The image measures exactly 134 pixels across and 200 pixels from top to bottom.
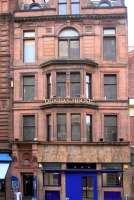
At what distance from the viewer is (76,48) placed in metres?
38.3

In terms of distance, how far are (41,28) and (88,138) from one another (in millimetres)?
9158

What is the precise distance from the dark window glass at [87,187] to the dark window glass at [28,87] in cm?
742

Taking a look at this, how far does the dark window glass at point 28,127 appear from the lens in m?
38.2

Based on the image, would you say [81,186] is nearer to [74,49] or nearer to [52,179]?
[52,179]

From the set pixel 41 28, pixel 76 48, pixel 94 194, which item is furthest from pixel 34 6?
pixel 94 194

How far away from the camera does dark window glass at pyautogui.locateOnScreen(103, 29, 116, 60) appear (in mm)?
38125

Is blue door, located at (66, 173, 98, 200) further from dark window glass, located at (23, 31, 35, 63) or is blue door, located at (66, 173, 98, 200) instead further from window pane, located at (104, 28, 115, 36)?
window pane, located at (104, 28, 115, 36)

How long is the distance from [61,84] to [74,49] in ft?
9.66

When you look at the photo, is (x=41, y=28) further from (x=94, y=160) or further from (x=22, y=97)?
(x=94, y=160)

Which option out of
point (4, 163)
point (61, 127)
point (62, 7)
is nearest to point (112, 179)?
point (61, 127)

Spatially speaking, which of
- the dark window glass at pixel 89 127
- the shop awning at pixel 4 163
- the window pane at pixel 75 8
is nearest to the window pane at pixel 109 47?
the window pane at pixel 75 8

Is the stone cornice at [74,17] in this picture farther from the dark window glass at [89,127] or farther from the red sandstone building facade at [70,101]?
the dark window glass at [89,127]

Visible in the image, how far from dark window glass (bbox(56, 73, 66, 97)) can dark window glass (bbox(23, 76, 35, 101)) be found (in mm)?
2099

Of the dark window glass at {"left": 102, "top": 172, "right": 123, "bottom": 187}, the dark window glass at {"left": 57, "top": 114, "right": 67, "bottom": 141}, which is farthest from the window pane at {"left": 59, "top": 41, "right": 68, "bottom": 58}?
the dark window glass at {"left": 102, "top": 172, "right": 123, "bottom": 187}
